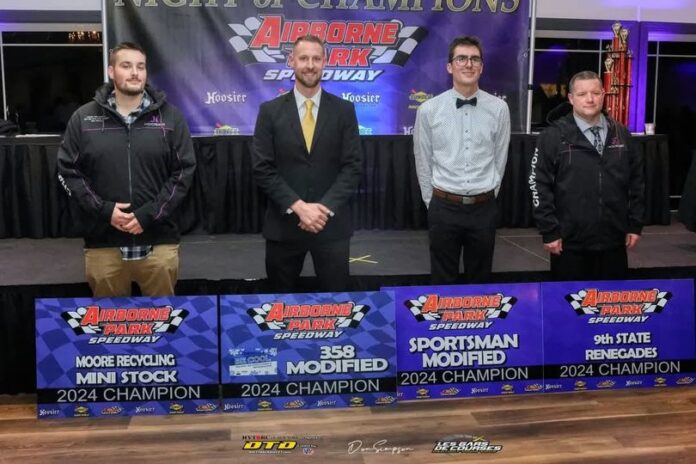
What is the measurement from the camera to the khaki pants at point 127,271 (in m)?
3.09

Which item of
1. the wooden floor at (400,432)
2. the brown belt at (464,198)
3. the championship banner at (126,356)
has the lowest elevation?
the wooden floor at (400,432)

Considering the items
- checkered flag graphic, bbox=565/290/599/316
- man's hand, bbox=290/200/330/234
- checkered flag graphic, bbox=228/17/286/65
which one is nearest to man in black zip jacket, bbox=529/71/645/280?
checkered flag graphic, bbox=565/290/599/316

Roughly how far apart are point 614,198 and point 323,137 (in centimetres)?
136

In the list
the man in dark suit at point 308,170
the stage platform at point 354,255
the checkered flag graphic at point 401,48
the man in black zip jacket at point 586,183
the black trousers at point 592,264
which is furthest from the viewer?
the checkered flag graphic at point 401,48

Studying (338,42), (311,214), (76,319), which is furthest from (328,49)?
(76,319)

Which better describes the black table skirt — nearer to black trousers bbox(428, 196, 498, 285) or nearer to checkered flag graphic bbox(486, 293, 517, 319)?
black trousers bbox(428, 196, 498, 285)

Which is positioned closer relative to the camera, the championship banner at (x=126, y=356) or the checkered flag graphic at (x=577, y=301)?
the championship banner at (x=126, y=356)

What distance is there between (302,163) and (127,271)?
898 mm

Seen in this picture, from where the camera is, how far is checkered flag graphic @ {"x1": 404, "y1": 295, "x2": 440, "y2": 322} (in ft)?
10.5

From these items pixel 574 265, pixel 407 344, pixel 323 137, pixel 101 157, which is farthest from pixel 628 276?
pixel 101 157

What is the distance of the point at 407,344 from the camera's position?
10.5 ft

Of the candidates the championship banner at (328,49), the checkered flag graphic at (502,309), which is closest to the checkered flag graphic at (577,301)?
the checkered flag graphic at (502,309)

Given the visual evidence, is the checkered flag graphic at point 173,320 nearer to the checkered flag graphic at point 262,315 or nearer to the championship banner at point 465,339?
the checkered flag graphic at point 262,315

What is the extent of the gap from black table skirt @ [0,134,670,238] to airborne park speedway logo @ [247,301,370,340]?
3.21 m
